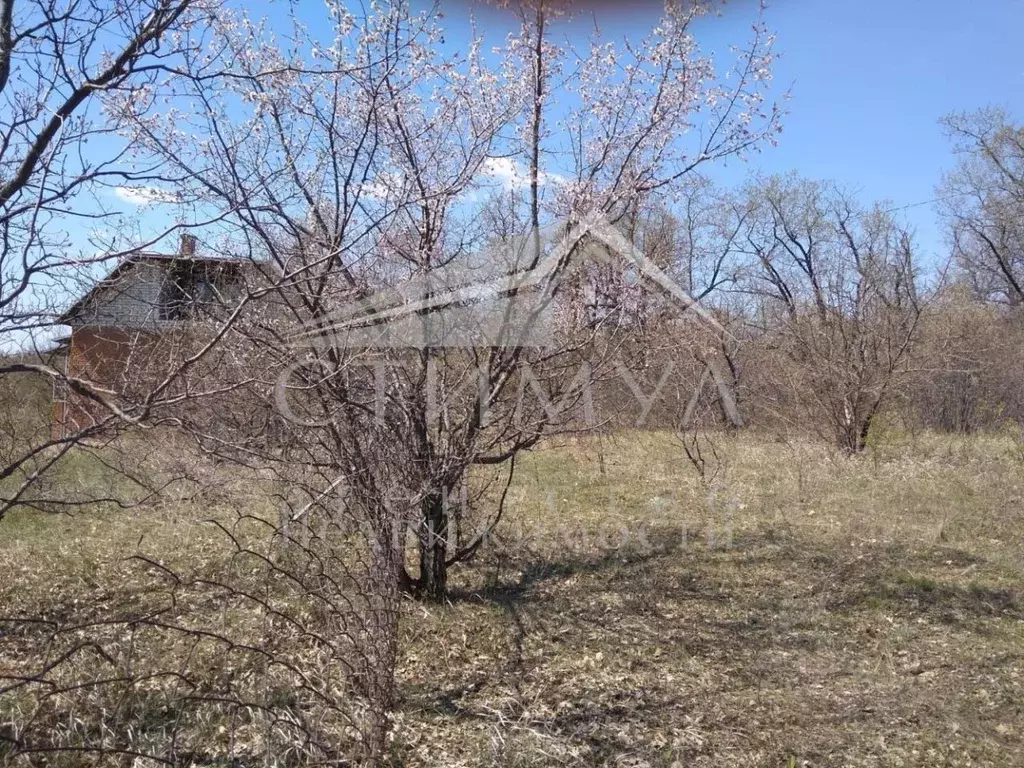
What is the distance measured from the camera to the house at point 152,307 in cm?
336

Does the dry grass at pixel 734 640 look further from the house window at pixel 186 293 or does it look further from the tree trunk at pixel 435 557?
the house window at pixel 186 293

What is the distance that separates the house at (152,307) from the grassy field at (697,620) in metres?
1.56

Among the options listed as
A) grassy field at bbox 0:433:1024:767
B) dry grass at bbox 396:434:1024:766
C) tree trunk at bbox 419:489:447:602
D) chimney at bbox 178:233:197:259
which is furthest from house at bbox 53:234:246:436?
dry grass at bbox 396:434:1024:766

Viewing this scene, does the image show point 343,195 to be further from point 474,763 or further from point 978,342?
point 978,342

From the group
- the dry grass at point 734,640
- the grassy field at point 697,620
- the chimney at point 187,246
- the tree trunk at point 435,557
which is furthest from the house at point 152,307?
the dry grass at point 734,640

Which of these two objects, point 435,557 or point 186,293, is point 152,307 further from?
point 435,557

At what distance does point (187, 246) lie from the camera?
11.1ft

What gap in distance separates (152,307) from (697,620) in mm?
3800

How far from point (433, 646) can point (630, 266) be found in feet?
9.55

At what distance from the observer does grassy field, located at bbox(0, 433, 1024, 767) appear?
3.34 meters

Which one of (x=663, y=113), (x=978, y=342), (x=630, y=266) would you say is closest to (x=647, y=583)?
(x=630, y=266)

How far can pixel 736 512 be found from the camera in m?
7.73

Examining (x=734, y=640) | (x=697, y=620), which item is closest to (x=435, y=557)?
(x=697, y=620)

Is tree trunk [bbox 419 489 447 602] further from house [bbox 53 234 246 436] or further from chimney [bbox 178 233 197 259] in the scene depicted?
chimney [bbox 178 233 197 259]
